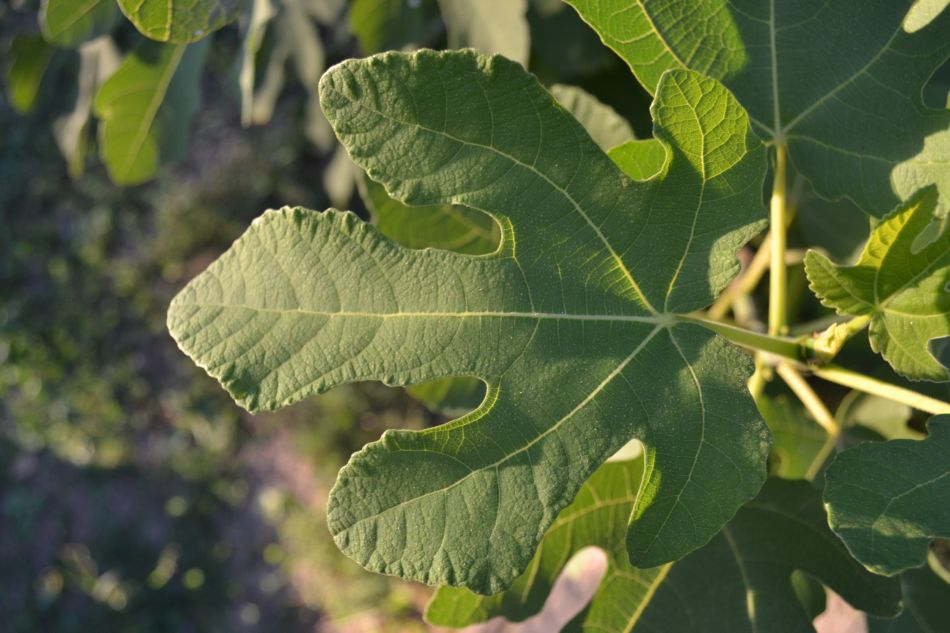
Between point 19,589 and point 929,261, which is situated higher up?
point 929,261

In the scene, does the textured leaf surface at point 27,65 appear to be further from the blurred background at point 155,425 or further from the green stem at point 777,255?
the blurred background at point 155,425

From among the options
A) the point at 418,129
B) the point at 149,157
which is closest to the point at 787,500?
the point at 418,129

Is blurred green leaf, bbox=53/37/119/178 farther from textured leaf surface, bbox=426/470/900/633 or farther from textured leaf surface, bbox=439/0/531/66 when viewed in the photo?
textured leaf surface, bbox=426/470/900/633

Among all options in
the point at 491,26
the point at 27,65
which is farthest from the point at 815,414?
the point at 27,65

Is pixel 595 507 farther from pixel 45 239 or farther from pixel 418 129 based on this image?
pixel 45 239

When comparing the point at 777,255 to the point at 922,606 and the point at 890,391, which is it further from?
the point at 922,606

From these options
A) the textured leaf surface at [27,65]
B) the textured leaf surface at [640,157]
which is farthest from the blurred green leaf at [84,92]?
the textured leaf surface at [640,157]
